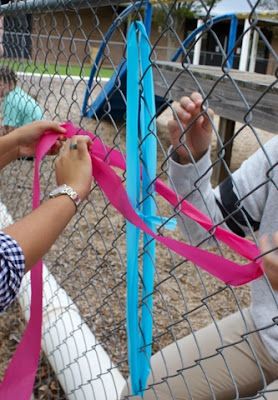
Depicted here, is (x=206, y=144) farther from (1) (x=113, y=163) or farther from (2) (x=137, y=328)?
(2) (x=137, y=328)

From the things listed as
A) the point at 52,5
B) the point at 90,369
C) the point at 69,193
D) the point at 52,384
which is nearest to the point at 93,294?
the point at 52,384

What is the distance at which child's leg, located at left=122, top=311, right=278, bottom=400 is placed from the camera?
1564 millimetres

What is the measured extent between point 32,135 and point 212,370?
2.94ft

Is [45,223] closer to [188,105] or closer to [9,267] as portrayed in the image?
[9,267]

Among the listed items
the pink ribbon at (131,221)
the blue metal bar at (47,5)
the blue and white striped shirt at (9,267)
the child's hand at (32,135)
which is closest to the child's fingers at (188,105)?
the pink ribbon at (131,221)

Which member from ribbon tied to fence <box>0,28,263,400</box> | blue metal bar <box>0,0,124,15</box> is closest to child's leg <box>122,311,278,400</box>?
ribbon tied to fence <box>0,28,263,400</box>

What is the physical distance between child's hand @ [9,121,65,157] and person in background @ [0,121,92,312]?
154mm

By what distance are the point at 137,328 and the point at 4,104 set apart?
9.70 feet

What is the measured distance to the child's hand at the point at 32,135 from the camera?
1.56 m

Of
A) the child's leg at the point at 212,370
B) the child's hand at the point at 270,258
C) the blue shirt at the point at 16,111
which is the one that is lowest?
the child's leg at the point at 212,370

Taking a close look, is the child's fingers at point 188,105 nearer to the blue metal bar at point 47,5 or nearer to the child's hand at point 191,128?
the child's hand at point 191,128

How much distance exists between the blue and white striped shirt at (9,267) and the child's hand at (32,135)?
521 millimetres

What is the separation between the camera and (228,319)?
1720mm

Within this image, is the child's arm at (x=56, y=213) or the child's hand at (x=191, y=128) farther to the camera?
the child's hand at (x=191, y=128)
